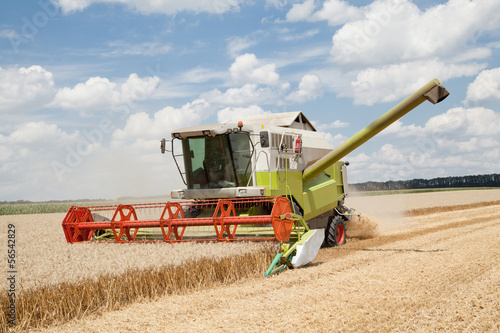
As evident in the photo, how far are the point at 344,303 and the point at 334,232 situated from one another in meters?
5.30

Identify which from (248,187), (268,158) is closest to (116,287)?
(248,187)

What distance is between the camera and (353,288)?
530cm

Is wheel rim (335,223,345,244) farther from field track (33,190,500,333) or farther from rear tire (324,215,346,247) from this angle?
field track (33,190,500,333)

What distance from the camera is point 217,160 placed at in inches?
340

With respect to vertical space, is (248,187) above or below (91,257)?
above

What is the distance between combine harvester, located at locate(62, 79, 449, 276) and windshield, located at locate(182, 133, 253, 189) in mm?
17

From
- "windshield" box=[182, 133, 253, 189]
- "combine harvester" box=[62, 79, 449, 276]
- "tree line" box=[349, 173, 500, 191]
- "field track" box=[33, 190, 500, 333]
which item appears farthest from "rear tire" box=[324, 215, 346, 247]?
"tree line" box=[349, 173, 500, 191]

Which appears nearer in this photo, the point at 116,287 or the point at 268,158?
the point at 116,287

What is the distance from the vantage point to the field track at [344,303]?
405 cm

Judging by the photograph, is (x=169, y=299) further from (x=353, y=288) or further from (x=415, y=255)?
(x=415, y=255)

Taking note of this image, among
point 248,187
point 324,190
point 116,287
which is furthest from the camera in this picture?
point 324,190

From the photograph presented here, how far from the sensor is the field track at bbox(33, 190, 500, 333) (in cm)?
405

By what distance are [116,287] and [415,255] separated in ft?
15.6

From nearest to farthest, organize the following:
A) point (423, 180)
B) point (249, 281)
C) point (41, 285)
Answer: point (41, 285)
point (249, 281)
point (423, 180)
